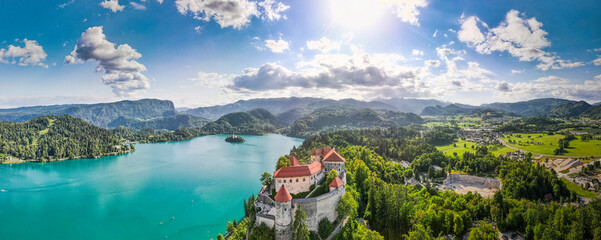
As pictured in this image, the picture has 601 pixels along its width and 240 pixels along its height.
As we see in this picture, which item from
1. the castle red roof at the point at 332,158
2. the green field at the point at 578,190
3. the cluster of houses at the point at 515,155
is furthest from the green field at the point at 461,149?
the castle red roof at the point at 332,158

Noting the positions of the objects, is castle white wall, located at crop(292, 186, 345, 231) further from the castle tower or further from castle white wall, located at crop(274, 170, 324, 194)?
castle white wall, located at crop(274, 170, 324, 194)

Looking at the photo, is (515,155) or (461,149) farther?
(461,149)

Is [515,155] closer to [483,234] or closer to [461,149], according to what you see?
[461,149]

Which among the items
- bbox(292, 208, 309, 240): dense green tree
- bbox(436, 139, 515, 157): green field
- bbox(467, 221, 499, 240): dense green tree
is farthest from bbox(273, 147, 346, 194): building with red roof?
bbox(436, 139, 515, 157): green field

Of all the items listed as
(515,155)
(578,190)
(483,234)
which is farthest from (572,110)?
(483,234)

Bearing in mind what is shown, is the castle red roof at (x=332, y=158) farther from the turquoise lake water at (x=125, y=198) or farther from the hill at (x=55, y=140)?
the hill at (x=55, y=140)

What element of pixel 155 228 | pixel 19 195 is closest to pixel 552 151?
pixel 155 228
